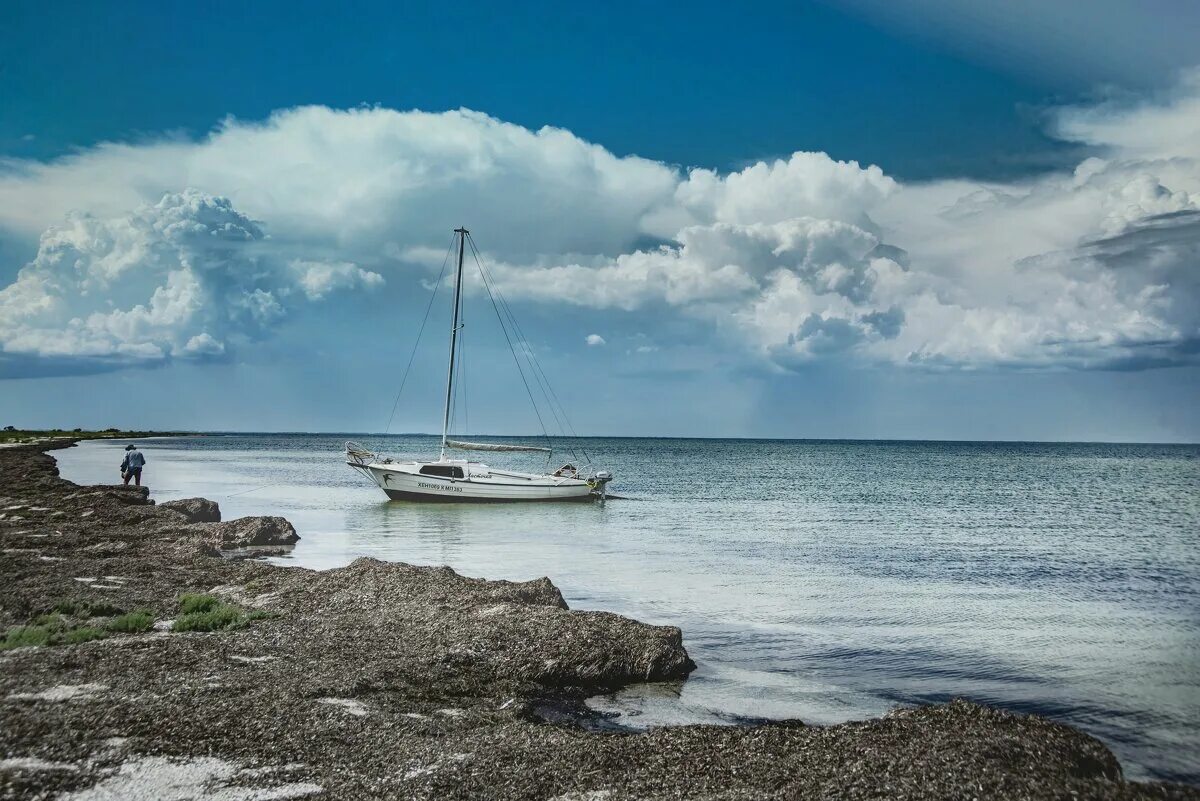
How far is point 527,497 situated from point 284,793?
52.1 metres

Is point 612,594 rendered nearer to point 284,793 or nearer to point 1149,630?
point 1149,630

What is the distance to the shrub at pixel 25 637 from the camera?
14.2 m

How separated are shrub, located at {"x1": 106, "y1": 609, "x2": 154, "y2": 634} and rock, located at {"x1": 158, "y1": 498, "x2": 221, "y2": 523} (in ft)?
78.1

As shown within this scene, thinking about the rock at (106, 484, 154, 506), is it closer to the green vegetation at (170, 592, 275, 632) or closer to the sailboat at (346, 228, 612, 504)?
the sailboat at (346, 228, 612, 504)

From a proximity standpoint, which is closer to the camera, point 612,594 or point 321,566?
point 612,594

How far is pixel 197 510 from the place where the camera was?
39.2 meters

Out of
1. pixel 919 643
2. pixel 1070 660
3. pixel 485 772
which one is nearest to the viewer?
pixel 485 772

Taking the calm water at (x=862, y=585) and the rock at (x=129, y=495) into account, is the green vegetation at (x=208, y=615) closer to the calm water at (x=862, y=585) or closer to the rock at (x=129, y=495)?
the calm water at (x=862, y=585)

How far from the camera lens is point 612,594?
82.4 ft

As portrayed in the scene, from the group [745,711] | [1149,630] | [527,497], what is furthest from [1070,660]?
[527,497]

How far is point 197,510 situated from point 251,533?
7.65 meters

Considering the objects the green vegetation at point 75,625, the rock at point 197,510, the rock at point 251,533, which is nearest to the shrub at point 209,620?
the green vegetation at point 75,625

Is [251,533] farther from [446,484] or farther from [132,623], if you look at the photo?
[446,484]

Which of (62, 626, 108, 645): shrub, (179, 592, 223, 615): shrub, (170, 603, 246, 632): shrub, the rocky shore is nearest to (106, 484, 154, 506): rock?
the rocky shore
